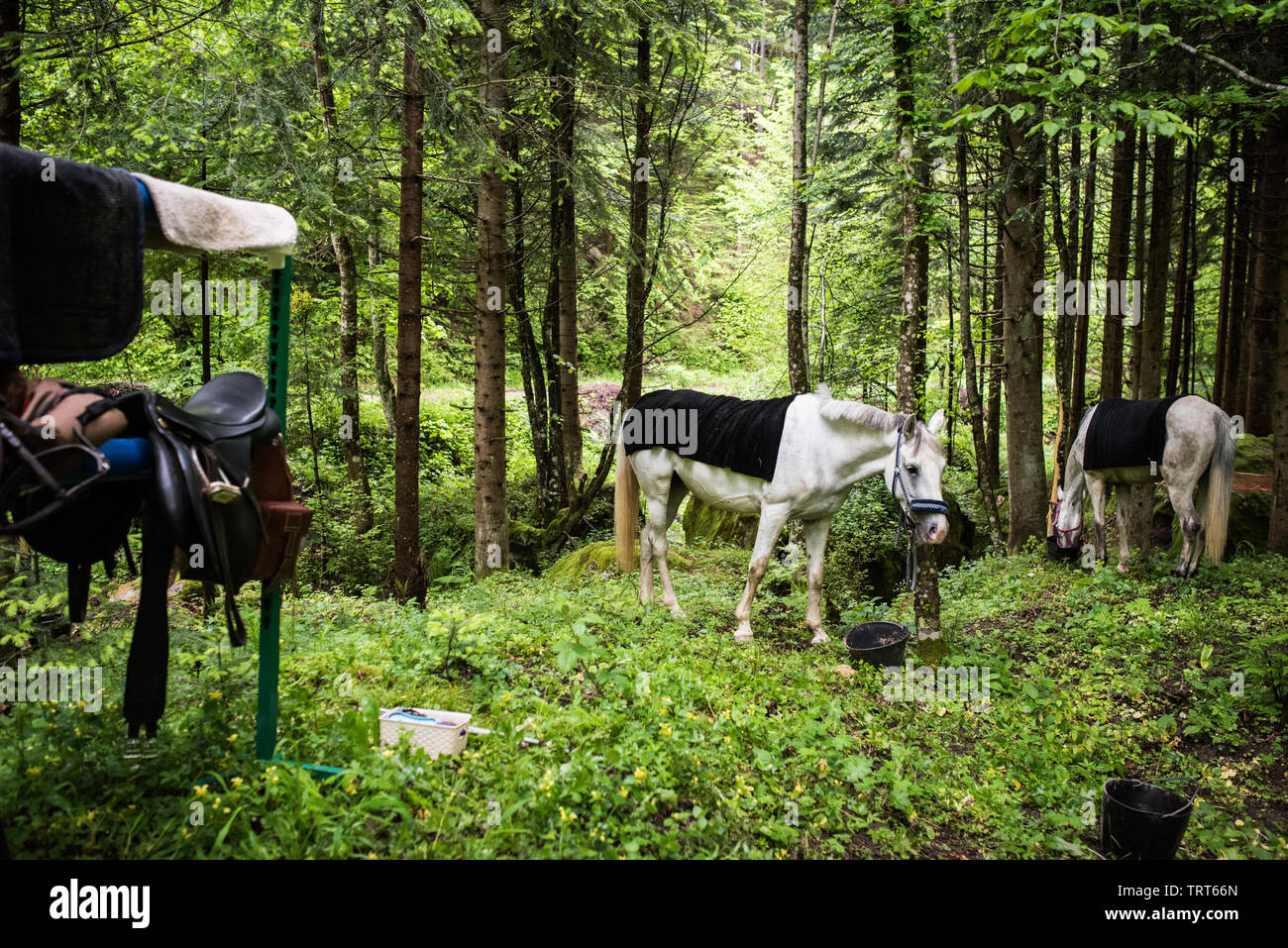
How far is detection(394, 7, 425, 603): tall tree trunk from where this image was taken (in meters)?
7.73

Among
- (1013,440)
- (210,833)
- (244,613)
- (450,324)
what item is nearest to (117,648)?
(244,613)

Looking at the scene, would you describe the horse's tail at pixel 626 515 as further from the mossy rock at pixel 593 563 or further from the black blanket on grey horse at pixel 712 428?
the mossy rock at pixel 593 563

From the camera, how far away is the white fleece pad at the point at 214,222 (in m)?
2.81

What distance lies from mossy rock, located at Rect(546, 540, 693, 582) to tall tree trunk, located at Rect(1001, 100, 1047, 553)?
565 cm

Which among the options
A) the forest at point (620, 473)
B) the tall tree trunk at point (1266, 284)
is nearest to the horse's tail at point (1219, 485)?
the forest at point (620, 473)

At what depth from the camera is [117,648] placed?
185 inches

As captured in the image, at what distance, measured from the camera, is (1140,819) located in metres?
3.99

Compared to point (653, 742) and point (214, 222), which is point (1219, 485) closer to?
point (653, 742)

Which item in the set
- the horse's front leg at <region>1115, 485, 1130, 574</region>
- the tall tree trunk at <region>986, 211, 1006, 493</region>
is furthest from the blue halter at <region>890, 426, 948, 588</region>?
the tall tree trunk at <region>986, 211, 1006, 493</region>

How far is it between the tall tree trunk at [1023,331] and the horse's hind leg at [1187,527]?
→ 283cm

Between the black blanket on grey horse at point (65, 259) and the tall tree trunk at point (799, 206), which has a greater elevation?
the tall tree trunk at point (799, 206)

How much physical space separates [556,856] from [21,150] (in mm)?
3199

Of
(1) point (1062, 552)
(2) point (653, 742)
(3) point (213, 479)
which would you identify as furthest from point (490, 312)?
(1) point (1062, 552)

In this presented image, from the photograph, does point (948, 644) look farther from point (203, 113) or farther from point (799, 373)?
point (203, 113)
